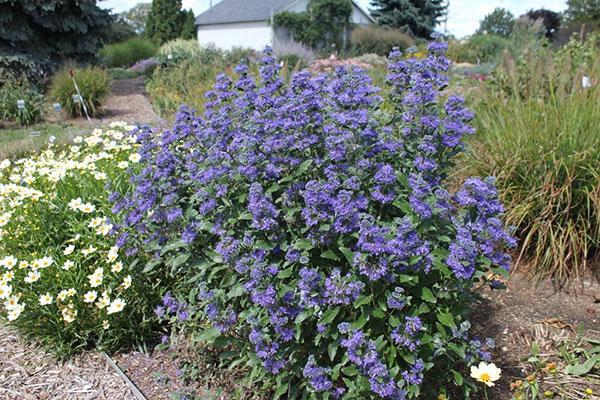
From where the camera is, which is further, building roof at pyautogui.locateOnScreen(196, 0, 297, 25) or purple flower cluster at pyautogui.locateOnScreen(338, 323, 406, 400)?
building roof at pyautogui.locateOnScreen(196, 0, 297, 25)

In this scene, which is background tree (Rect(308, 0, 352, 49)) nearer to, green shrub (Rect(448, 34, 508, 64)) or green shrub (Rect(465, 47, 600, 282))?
green shrub (Rect(448, 34, 508, 64))

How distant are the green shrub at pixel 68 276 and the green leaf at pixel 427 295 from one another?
5.44 feet

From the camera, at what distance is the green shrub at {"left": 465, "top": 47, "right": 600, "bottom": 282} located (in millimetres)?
3443

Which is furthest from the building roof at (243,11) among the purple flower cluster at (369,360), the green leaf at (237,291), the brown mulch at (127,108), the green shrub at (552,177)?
the purple flower cluster at (369,360)

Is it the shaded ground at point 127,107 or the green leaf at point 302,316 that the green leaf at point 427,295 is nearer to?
the green leaf at point 302,316

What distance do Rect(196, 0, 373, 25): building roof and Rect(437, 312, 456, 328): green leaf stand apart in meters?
31.4

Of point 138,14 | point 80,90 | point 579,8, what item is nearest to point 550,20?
point 579,8

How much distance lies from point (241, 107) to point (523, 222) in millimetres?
2206

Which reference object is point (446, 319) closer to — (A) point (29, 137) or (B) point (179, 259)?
(B) point (179, 259)

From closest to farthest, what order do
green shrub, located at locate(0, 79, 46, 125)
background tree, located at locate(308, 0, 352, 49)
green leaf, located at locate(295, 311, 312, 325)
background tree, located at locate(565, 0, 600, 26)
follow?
green leaf, located at locate(295, 311, 312, 325), green shrub, located at locate(0, 79, 46, 125), background tree, located at locate(308, 0, 352, 49), background tree, located at locate(565, 0, 600, 26)

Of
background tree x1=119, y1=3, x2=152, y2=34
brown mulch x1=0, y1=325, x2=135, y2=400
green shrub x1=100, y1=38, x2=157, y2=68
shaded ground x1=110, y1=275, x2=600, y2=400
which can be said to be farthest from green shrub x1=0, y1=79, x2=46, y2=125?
background tree x1=119, y1=3, x2=152, y2=34

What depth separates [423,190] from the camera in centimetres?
207

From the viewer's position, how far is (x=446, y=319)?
6.74 feet

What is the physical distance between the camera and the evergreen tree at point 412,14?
1211 inches
